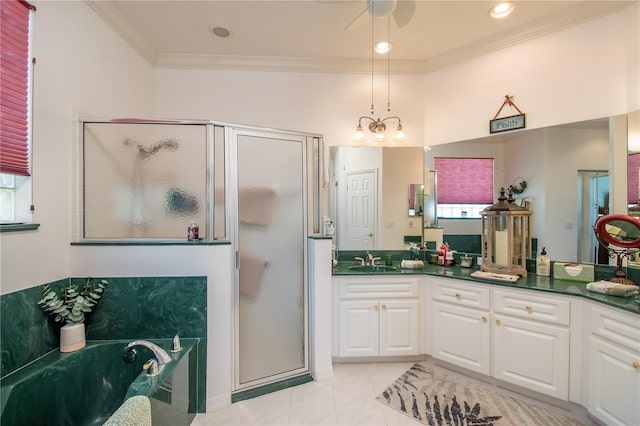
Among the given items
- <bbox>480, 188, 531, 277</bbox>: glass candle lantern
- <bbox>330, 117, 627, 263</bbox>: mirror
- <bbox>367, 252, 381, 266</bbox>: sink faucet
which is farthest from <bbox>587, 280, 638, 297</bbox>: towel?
<bbox>367, 252, 381, 266</bbox>: sink faucet

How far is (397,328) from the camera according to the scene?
2744mm

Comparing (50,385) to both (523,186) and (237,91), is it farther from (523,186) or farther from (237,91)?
(523,186)

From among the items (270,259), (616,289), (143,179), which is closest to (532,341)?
(616,289)

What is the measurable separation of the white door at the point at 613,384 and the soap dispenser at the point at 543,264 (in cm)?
69

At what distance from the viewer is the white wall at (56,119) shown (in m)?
1.72

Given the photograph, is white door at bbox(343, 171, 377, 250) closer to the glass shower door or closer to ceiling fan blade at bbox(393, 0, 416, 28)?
the glass shower door

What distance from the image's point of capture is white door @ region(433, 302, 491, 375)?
240 centimetres

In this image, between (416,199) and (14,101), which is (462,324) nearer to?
(416,199)

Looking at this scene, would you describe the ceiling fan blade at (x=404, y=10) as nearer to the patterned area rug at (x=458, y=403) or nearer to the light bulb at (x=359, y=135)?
the light bulb at (x=359, y=135)

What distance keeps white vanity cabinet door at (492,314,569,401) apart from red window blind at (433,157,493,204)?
1.20 metres

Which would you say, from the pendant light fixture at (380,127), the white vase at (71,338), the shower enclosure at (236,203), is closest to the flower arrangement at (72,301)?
the white vase at (71,338)

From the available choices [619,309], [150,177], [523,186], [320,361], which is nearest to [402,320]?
[320,361]

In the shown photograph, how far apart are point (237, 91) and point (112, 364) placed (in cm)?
265

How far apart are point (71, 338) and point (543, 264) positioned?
142 inches
